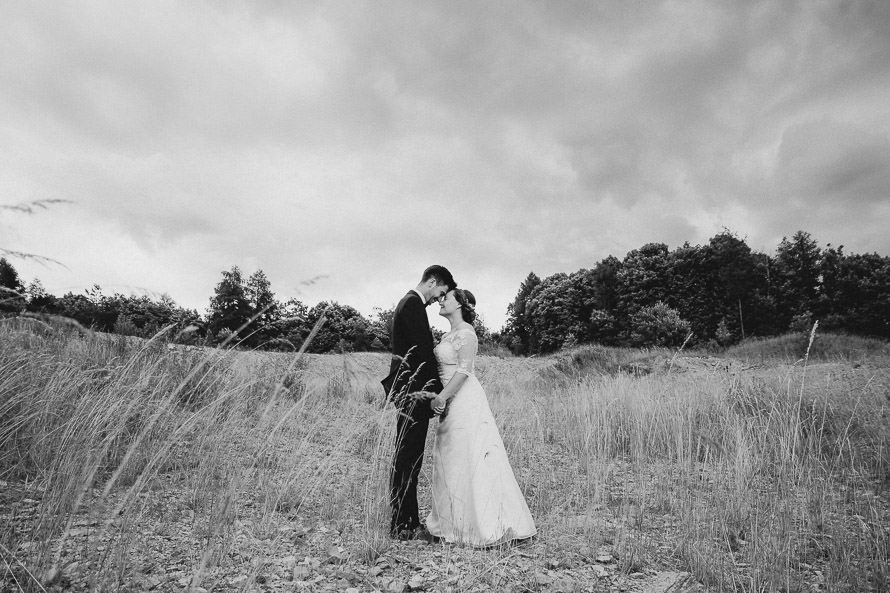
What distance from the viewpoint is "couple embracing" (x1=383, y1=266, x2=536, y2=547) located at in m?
3.86

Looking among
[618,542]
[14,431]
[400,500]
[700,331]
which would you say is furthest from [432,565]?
[700,331]

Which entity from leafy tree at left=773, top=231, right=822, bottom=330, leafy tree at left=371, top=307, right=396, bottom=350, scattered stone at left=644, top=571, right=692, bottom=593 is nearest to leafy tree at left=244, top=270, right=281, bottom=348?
scattered stone at left=644, top=571, right=692, bottom=593

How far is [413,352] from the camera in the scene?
4.11 meters

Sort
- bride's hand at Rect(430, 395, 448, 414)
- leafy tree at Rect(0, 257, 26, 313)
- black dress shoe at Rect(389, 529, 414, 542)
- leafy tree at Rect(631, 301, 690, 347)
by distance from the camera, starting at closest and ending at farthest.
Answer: leafy tree at Rect(0, 257, 26, 313) → black dress shoe at Rect(389, 529, 414, 542) → bride's hand at Rect(430, 395, 448, 414) → leafy tree at Rect(631, 301, 690, 347)

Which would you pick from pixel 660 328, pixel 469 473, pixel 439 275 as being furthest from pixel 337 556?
pixel 660 328

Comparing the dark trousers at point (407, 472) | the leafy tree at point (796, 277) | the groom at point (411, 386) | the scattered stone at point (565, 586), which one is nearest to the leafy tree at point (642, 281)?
the leafy tree at point (796, 277)

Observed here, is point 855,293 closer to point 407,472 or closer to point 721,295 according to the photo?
point 721,295

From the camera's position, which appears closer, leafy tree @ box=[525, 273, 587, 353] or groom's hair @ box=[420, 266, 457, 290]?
groom's hair @ box=[420, 266, 457, 290]

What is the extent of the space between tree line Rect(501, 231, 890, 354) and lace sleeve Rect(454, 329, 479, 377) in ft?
95.6

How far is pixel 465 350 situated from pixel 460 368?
18 cm

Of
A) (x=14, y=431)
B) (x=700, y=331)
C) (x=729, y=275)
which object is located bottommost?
(x=14, y=431)

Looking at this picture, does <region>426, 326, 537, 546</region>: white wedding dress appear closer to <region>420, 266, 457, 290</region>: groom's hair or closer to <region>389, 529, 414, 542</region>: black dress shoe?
<region>389, 529, 414, 542</region>: black dress shoe

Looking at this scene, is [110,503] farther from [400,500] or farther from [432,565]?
[432,565]

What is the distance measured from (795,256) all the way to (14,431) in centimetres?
4703
